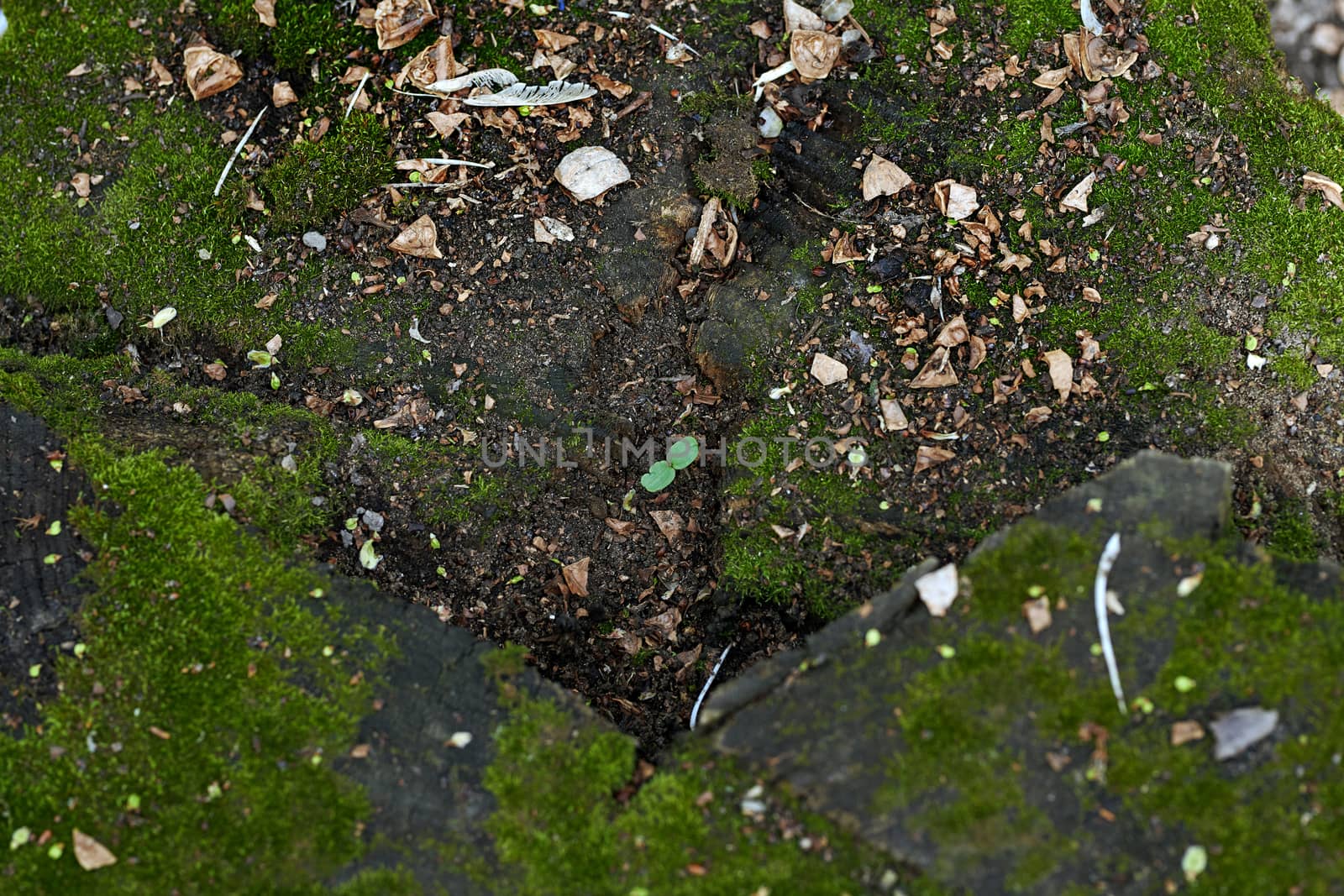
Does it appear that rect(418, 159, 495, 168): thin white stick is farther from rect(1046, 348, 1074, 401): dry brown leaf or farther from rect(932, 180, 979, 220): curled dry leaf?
rect(1046, 348, 1074, 401): dry brown leaf

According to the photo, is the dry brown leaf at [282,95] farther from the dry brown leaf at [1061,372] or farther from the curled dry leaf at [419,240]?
the dry brown leaf at [1061,372]

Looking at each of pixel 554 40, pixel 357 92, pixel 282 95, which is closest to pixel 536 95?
pixel 554 40

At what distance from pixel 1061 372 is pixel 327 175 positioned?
2884mm

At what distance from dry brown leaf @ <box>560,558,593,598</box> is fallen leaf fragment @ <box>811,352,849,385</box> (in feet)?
3.58

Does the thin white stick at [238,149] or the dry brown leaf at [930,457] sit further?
the thin white stick at [238,149]

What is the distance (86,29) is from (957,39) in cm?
369

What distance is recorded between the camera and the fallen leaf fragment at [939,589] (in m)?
2.52

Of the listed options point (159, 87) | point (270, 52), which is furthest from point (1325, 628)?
point (159, 87)

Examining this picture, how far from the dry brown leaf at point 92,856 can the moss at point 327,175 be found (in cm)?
225

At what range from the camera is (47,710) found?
2.65 metres

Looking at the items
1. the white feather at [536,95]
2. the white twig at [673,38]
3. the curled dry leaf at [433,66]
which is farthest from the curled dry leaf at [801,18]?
the curled dry leaf at [433,66]

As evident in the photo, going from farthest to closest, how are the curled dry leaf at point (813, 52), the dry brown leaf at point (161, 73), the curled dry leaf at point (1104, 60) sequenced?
the dry brown leaf at point (161, 73) → the curled dry leaf at point (813, 52) → the curled dry leaf at point (1104, 60)

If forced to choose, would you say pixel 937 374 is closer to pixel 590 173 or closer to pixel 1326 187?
pixel 590 173

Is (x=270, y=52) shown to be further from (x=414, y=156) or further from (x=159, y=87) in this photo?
(x=414, y=156)
